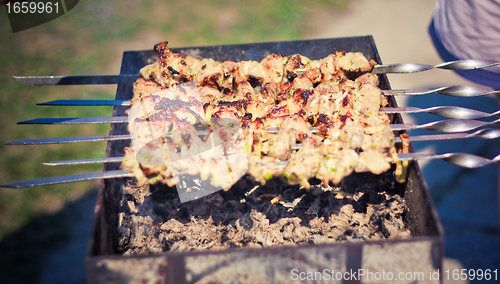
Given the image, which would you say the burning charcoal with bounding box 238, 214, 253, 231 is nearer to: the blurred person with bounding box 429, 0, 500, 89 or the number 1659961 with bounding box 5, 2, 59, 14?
the blurred person with bounding box 429, 0, 500, 89

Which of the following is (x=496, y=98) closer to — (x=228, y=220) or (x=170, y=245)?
(x=228, y=220)

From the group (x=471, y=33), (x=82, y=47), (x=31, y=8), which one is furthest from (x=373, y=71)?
(x=31, y=8)

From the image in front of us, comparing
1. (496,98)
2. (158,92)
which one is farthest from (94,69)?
(496,98)

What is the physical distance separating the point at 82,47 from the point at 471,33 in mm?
6092

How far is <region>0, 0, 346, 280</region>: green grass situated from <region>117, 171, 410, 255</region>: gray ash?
195 cm

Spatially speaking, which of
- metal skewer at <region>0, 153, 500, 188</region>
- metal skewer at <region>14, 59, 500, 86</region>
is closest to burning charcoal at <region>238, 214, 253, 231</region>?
metal skewer at <region>0, 153, 500, 188</region>

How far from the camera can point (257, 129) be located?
2160 mm

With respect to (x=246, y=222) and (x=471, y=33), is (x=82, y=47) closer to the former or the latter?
(x=246, y=222)

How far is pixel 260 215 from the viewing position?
2.46m

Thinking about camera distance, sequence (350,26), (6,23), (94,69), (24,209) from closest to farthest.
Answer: (24,209) < (94,69) < (350,26) < (6,23)

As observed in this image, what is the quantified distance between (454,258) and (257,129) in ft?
8.27

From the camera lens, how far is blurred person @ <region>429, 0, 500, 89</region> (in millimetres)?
3037

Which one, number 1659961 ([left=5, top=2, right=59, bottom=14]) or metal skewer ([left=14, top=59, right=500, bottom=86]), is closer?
metal skewer ([left=14, top=59, right=500, bottom=86])

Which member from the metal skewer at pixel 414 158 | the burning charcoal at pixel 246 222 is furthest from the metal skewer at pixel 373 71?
the burning charcoal at pixel 246 222
